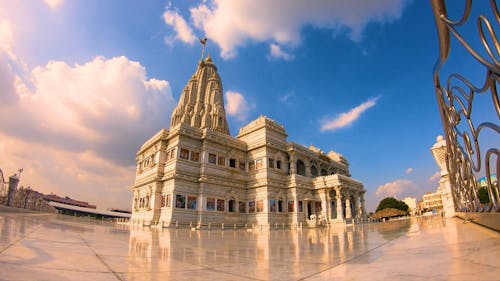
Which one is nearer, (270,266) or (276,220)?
(270,266)

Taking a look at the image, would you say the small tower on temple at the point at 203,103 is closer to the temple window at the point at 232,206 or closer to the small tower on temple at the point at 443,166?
the temple window at the point at 232,206

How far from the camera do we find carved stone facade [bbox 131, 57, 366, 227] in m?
35.1

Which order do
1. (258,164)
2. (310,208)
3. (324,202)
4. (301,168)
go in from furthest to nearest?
(301,168)
(310,208)
(258,164)
(324,202)

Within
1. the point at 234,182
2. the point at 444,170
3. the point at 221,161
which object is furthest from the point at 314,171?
the point at 444,170

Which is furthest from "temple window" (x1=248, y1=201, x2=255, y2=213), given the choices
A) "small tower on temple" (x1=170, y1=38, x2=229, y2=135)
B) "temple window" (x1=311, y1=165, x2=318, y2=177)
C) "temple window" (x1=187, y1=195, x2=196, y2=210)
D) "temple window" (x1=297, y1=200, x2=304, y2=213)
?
"small tower on temple" (x1=170, y1=38, x2=229, y2=135)

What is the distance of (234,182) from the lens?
131ft

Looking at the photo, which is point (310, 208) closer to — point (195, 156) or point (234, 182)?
point (234, 182)

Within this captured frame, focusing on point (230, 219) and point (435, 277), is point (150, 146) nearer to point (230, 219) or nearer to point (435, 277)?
point (230, 219)

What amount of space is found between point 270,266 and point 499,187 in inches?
246

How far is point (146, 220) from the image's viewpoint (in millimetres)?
34875

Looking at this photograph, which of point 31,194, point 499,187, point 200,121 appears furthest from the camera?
point 200,121

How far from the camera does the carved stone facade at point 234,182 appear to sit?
115 ft

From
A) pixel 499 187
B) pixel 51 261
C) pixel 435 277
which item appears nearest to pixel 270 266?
pixel 435 277

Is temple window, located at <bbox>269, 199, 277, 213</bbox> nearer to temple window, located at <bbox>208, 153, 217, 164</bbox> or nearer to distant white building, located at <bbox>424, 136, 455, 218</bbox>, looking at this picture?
temple window, located at <bbox>208, 153, 217, 164</bbox>
